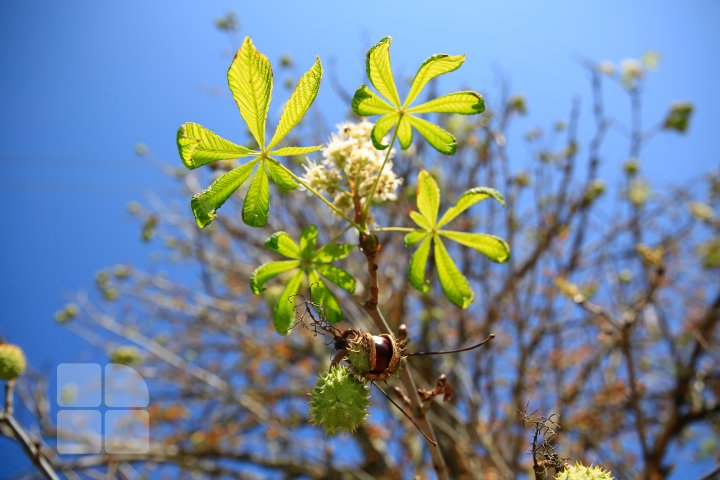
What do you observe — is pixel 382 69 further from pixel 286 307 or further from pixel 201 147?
pixel 286 307

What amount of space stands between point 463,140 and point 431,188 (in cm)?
430

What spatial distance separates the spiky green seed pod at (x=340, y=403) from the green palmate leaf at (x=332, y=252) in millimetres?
335

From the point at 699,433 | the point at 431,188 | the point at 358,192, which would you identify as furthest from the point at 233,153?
the point at 699,433

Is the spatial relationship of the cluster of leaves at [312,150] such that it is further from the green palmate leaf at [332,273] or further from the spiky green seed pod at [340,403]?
the spiky green seed pod at [340,403]

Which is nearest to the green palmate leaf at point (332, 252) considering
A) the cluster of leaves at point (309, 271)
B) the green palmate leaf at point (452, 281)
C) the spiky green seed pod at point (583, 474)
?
the cluster of leaves at point (309, 271)

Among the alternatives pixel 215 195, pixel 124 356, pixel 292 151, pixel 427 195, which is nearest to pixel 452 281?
pixel 427 195

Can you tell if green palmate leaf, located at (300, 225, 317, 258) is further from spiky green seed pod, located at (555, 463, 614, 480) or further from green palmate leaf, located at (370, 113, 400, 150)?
spiky green seed pod, located at (555, 463, 614, 480)

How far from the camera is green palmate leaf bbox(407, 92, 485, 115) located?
1305mm

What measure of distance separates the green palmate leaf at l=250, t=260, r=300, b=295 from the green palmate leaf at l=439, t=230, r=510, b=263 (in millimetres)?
443

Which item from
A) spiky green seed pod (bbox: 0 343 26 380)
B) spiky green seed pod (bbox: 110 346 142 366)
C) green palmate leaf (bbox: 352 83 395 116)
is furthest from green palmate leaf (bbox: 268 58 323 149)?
spiky green seed pod (bbox: 110 346 142 366)

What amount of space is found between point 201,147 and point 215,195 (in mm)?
119

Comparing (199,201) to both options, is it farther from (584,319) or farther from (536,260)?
(584,319)

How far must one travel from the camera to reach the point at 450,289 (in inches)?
56.6

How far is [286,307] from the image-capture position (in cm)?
143
